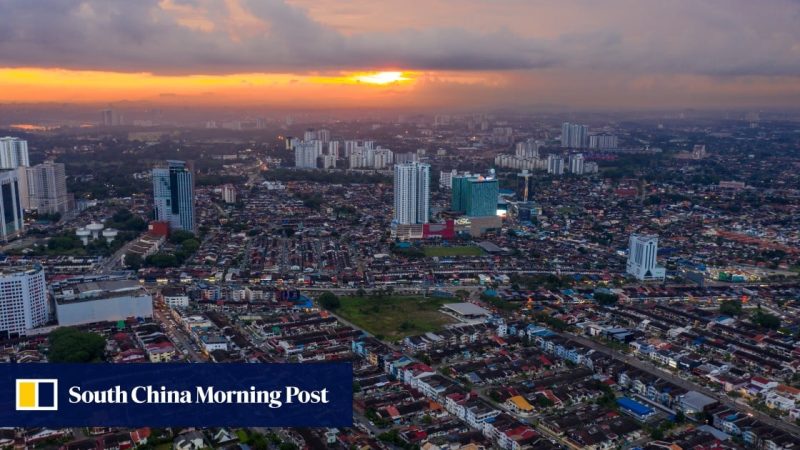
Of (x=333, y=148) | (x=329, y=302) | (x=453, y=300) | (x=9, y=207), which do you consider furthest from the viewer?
(x=333, y=148)

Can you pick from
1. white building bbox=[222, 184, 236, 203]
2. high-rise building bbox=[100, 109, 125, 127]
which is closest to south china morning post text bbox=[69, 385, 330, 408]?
white building bbox=[222, 184, 236, 203]

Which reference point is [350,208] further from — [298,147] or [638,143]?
[638,143]

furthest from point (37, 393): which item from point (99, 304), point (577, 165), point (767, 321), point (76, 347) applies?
point (577, 165)

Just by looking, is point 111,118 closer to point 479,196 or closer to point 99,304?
point 479,196

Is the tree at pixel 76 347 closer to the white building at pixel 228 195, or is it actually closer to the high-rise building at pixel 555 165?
the white building at pixel 228 195

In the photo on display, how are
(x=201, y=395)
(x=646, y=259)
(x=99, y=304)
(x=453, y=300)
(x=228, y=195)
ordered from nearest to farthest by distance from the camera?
(x=201, y=395), (x=99, y=304), (x=453, y=300), (x=646, y=259), (x=228, y=195)

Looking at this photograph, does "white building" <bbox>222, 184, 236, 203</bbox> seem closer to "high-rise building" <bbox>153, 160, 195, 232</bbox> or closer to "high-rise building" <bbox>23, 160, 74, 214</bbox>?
"high-rise building" <bbox>23, 160, 74, 214</bbox>
